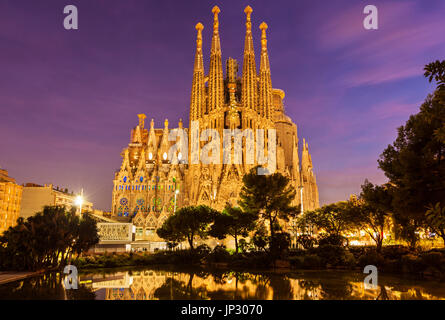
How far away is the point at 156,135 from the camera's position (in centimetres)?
10350

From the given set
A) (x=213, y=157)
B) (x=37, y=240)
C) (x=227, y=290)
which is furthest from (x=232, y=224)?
(x=213, y=157)

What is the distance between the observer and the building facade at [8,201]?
234 ft

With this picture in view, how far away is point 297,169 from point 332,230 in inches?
1778

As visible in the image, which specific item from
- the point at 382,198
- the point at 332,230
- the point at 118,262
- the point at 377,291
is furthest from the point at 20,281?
the point at 332,230

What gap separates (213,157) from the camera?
79750 millimetres

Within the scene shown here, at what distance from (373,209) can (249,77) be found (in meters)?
59.4

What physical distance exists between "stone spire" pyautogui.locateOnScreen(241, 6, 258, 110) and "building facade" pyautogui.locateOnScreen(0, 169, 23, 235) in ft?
196

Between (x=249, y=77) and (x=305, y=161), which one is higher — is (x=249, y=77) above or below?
above

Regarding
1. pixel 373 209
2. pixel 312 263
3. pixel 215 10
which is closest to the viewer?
pixel 312 263

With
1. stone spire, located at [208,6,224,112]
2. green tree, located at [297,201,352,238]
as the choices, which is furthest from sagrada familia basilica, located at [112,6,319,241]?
green tree, located at [297,201,352,238]

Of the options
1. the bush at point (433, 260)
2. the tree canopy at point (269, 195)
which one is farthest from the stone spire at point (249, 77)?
the bush at point (433, 260)

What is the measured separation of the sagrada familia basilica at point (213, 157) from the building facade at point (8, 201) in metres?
22.0

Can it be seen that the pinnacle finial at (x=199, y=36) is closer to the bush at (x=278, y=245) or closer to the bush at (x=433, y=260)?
the bush at (x=278, y=245)

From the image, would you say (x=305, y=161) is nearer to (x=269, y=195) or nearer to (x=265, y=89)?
(x=265, y=89)
